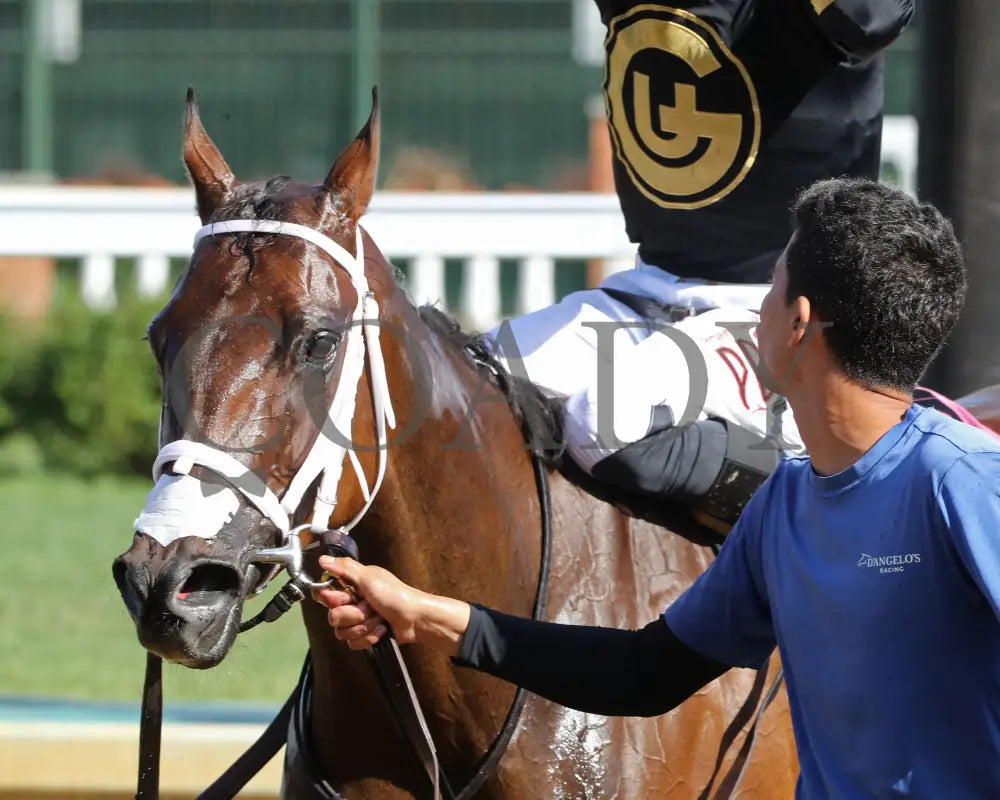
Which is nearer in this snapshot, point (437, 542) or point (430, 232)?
point (437, 542)

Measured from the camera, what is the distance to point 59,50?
10.7m

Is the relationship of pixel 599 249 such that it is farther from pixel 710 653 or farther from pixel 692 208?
pixel 710 653

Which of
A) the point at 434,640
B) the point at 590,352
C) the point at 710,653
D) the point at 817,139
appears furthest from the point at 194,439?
the point at 817,139

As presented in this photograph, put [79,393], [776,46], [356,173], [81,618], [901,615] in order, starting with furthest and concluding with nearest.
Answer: [79,393], [81,618], [776,46], [356,173], [901,615]

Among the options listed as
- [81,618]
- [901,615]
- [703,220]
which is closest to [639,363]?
[703,220]

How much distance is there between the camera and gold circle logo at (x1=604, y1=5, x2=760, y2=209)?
3.14 m

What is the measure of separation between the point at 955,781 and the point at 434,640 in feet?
2.49

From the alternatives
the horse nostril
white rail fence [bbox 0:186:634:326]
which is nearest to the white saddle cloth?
the horse nostril

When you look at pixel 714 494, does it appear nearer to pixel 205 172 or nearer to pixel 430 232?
pixel 205 172

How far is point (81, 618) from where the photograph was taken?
6715 mm

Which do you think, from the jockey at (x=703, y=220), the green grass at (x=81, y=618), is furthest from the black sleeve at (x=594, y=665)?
the green grass at (x=81, y=618)

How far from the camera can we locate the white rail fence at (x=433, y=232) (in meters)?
7.93

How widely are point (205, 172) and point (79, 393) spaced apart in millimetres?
6502

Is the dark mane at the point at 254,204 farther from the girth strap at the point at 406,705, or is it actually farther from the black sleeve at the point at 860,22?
the black sleeve at the point at 860,22
